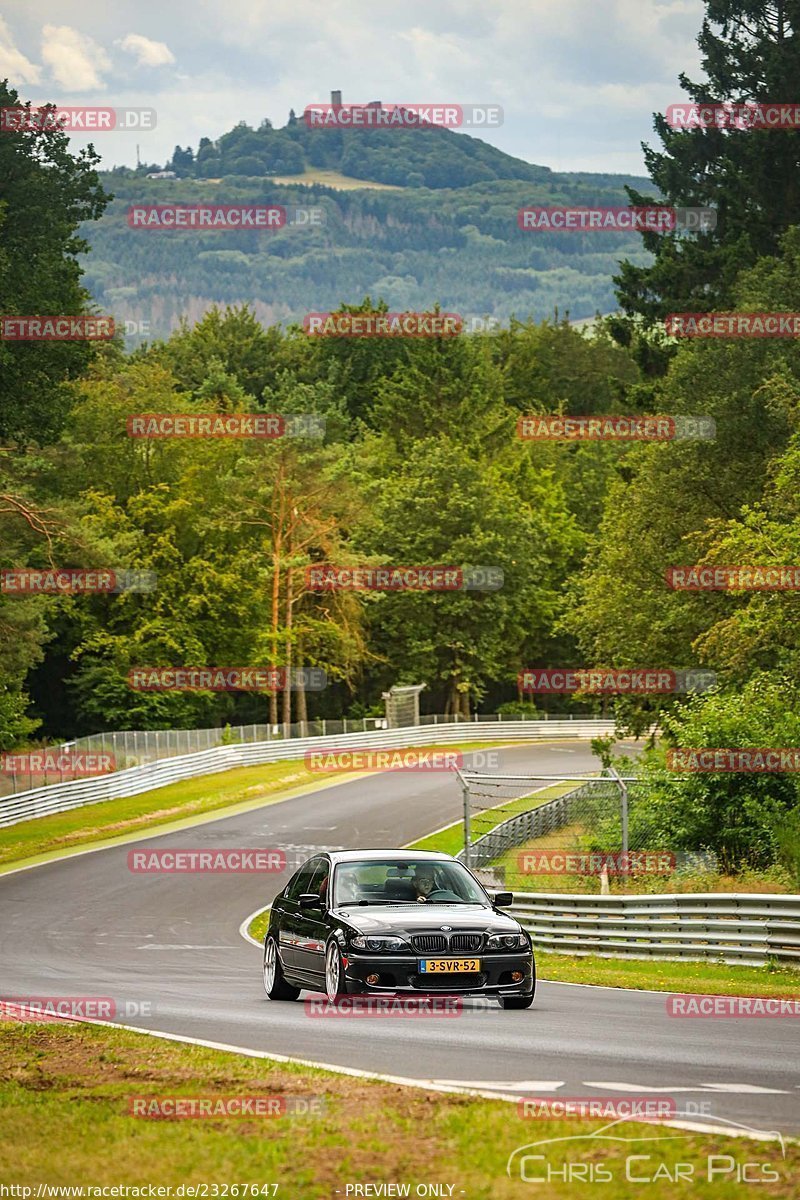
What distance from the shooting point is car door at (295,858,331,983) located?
50.3 feet

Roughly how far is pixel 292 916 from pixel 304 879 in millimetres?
619

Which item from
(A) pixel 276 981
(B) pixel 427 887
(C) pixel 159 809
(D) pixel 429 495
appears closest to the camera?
(B) pixel 427 887

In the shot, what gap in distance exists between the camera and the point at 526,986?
14.9 meters

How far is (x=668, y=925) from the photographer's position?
22000mm

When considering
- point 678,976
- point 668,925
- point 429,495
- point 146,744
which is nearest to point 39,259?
point 146,744

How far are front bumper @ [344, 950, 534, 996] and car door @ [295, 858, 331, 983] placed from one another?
709 mm

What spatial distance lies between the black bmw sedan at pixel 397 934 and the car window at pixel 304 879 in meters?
0.02

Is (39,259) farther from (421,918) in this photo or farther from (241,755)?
(421,918)

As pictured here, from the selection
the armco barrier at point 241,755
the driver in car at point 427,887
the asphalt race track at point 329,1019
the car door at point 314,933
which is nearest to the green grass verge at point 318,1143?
the asphalt race track at point 329,1019

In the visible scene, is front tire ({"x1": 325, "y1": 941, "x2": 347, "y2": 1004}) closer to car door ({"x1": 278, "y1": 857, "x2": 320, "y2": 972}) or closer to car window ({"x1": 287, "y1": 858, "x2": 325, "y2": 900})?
car door ({"x1": 278, "y1": 857, "x2": 320, "y2": 972})

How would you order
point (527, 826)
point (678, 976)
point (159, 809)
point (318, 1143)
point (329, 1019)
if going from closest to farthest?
point (318, 1143)
point (329, 1019)
point (678, 976)
point (527, 826)
point (159, 809)

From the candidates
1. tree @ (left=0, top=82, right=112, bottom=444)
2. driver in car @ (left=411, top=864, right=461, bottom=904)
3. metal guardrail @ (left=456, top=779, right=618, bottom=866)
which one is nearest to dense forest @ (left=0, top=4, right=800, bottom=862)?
tree @ (left=0, top=82, right=112, bottom=444)

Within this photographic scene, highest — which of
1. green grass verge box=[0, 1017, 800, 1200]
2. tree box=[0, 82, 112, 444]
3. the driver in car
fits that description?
tree box=[0, 82, 112, 444]

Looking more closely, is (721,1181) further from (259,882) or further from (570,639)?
(570,639)
